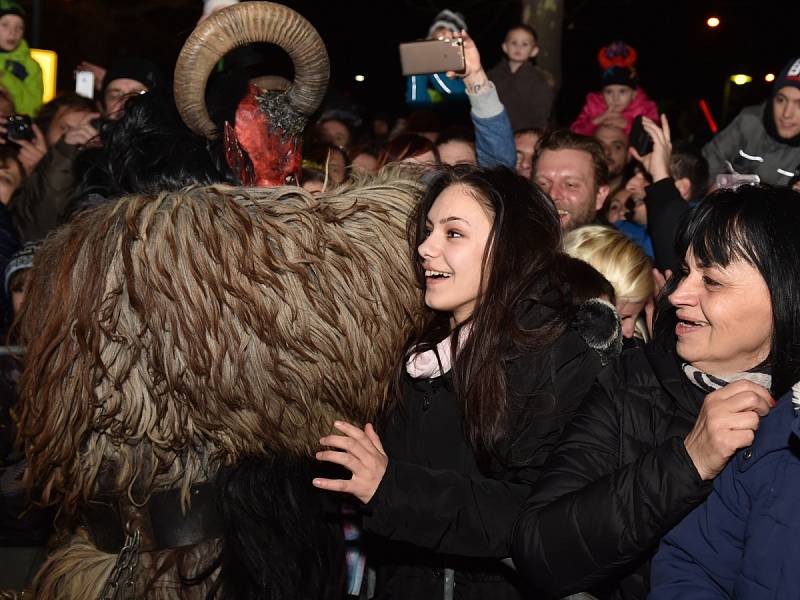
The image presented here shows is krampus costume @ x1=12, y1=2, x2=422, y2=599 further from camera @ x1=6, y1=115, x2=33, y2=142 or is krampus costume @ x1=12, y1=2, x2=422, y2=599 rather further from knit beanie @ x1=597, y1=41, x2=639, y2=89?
knit beanie @ x1=597, y1=41, x2=639, y2=89

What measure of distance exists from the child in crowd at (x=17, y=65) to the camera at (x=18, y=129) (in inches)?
65.2

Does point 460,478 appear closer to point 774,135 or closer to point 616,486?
point 616,486

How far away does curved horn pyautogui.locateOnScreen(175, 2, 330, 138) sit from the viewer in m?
2.79

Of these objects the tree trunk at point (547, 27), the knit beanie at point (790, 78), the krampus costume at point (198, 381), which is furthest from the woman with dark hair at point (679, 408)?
the tree trunk at point (547, 27)

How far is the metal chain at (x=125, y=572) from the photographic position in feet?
8.12

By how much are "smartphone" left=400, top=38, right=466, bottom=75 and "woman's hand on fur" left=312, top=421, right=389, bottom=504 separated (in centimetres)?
278

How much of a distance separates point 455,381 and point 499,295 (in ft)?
0.92

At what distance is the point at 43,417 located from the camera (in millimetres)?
2457

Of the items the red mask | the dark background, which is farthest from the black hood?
the dark background

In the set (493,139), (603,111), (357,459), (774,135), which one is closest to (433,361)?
(357,459)

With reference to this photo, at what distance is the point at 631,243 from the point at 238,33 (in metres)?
2.03

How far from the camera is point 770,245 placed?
7.98ft

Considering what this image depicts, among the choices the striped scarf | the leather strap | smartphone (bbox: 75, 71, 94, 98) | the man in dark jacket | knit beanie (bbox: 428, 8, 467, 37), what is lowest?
the leather strap

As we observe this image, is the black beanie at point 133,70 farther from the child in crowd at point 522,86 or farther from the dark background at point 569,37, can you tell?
the dark background at point 569,37
